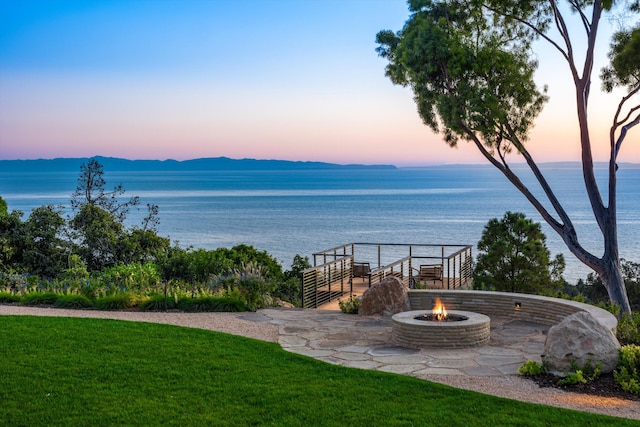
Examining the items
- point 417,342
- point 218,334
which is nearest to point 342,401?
point 417,342

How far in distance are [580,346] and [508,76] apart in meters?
9.51

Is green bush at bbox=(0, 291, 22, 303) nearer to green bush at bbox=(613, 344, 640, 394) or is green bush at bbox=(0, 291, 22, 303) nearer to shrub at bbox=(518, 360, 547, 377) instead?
shrub at bbox=(518, 360, 547, 377)

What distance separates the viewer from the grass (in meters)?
6.25

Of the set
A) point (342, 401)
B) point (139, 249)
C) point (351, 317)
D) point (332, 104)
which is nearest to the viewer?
point (342, 401)

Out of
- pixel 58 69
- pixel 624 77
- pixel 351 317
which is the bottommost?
pixel 351 317

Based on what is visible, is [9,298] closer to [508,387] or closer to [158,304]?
[158,304]

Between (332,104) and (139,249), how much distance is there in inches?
1657

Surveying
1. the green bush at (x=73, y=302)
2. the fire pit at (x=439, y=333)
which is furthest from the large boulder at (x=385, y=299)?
the green bush at (x=73, y=302)

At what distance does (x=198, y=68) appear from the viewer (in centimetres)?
3425

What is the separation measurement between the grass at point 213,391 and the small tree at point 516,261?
360 inches

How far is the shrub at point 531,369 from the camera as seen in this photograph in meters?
7.89

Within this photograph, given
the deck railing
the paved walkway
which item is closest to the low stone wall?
the paved walkway

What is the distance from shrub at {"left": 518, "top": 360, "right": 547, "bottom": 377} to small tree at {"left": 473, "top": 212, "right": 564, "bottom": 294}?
846cm

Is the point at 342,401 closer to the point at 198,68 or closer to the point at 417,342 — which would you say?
the point at 417,342
